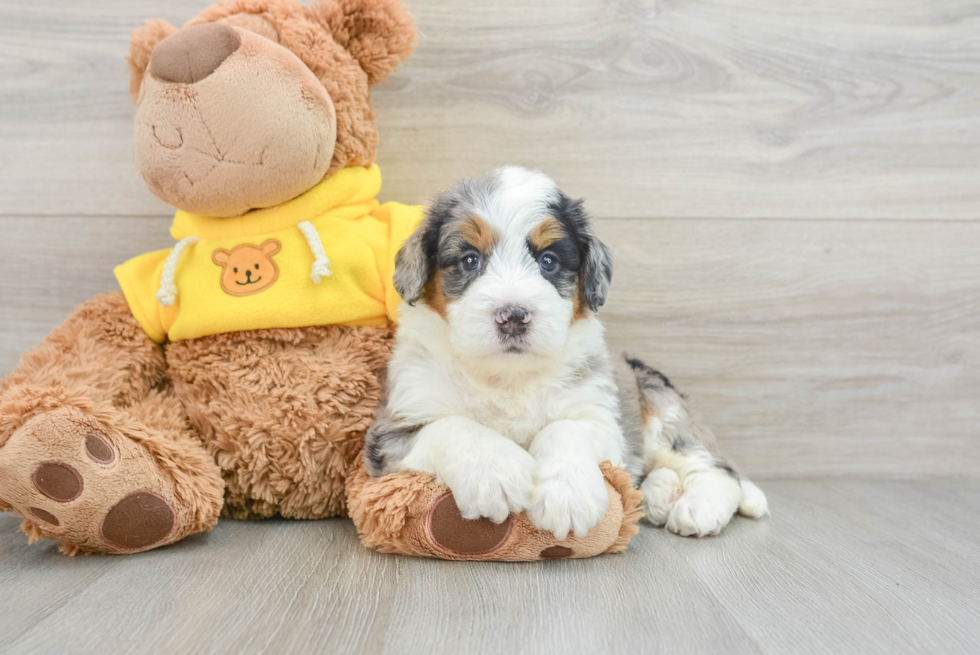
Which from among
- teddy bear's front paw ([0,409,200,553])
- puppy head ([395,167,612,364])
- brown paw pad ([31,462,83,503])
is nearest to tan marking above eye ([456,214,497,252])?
puppy head ([395,167,612,364])

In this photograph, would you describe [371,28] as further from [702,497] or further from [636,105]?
[702,497]

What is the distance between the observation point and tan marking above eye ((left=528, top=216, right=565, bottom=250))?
168 cm

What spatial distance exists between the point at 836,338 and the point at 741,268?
1.39 feet

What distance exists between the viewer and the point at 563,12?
7.61ft

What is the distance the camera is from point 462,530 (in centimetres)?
153

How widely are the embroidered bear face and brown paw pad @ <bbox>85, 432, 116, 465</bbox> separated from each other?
485 millimetres

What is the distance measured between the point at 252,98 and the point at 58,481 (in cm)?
98

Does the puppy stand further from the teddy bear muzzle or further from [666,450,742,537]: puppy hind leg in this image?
the teddy bear muzzle

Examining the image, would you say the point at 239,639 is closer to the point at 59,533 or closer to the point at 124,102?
the point at 59,533

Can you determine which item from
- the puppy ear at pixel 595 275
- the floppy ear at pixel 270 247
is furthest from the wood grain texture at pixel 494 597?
the floppy ear at pixel 270 247

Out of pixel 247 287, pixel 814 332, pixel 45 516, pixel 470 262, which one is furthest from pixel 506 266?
pixel 814 332

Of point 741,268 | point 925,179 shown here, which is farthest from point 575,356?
point 925,179

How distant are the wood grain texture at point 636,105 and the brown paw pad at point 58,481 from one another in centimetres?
110

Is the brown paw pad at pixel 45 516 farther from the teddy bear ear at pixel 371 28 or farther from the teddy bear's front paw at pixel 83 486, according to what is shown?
the teddy bear ear at pixel 371 28
